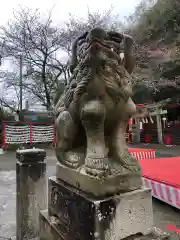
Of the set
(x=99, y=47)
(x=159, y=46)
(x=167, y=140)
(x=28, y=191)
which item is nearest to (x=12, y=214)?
(x=28, y=191)

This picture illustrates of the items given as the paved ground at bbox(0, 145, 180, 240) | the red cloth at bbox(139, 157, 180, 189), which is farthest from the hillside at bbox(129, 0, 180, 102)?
the paved ground at bbox(0, 145, 180, 240)

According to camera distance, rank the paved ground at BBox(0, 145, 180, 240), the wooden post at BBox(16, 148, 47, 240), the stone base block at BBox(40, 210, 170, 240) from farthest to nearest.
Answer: the paved ground at BBox(0, 145, 180, 240) → the wooden post at BBox(16, 148, 47, 240) → the stone base block at BBox(40, 210, 170, 240)

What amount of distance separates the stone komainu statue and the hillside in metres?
8.47

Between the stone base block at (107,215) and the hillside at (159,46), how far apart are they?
28.6 feet

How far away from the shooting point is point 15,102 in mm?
13375

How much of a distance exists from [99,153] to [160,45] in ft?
34.9

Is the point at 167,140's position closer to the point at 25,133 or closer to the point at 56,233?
the point at 25,133

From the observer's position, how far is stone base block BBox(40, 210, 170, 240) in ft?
4.62

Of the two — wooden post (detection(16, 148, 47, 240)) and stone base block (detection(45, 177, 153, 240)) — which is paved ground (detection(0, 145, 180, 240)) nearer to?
wooden post (detection(16, 148, 47, 240))

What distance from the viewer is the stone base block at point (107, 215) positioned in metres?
1.30

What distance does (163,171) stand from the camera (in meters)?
3.68

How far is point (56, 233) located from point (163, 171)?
2.54m

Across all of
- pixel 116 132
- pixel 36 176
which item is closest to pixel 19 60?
pixel 36 176

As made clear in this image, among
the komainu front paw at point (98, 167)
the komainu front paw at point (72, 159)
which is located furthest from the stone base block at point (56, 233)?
the komainu front paw at point (72, 159)
